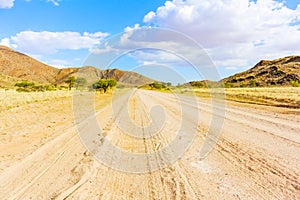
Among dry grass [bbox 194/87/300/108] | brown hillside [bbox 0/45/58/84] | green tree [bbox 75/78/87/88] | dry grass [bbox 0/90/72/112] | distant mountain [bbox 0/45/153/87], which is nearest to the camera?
dry grass [bbox 0/90/72/112]

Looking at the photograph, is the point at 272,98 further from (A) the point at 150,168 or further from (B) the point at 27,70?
(B) the point at 27,70

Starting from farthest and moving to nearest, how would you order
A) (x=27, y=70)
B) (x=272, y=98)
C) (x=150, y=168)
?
1. (x=27, y=70)
2. (x=272, y=98)
3. (x=150, y=168)

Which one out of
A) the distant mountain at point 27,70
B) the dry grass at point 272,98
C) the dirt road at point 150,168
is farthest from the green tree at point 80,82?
the dirt road at point 150,168

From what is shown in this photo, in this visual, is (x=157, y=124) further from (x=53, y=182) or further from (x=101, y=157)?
(x=53, y=182)

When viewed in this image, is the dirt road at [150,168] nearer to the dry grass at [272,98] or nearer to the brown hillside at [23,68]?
the dry grass at [272,98]

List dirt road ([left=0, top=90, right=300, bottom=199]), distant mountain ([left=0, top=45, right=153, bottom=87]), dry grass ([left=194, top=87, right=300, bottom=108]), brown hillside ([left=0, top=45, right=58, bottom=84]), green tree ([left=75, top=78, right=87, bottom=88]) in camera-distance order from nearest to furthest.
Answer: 1. dirt road ([left=0, top=90, right=300, bottom=199])
2. dry grass ([left=194, top=87, right=300, bottom=108])
3. green tree ([left=75, top=78, right=87, bottom=88])
4. distant mountain ([left=0, top=45, right=153, bottom=87])
5. brown hillside ([left=0, top=45, right=58, bottom=84])

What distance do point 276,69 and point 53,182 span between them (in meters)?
126

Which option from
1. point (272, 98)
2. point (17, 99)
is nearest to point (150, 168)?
point (272, 98)

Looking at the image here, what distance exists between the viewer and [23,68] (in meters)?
110

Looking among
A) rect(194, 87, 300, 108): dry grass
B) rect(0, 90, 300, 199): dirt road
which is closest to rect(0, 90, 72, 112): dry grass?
rect(0, 90, 300, 199): dirt road

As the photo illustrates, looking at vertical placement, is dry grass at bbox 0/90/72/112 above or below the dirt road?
below

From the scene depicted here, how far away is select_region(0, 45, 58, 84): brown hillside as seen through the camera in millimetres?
102188

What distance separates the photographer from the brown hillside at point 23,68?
10219 cm

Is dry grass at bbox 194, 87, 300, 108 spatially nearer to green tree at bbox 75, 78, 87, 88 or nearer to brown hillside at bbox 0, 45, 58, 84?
green tree at bbox 75, 78, 87, 88
